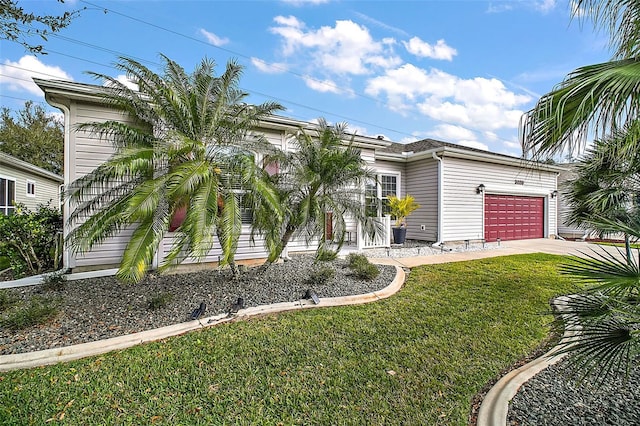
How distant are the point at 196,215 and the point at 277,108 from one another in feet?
10.2

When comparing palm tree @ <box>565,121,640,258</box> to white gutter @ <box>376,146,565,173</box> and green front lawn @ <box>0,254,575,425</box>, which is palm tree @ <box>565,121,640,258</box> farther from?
white gutter @ <box>376,146,565,173</box>

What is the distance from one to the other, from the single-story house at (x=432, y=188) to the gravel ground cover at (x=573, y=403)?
448 cm

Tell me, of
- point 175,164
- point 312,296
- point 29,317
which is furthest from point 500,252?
point 29,317

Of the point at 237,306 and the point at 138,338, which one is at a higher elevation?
the point at 237,306

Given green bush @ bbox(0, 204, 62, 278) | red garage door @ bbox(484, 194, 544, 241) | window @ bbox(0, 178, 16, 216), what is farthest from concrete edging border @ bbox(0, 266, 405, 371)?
window @ bbox(0, 178, 16, 216)

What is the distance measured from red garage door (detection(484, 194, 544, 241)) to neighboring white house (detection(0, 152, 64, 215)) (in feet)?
58.1

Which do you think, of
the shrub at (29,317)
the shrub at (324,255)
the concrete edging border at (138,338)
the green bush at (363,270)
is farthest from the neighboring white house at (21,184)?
the green bush at (363,270)

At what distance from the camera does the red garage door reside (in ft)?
44.6

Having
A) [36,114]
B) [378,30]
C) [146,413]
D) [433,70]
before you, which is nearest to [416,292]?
[146,413]

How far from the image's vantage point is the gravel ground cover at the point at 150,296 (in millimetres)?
4102

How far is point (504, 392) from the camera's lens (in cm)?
302

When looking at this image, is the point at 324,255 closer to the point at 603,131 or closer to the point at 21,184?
the point at 603,131

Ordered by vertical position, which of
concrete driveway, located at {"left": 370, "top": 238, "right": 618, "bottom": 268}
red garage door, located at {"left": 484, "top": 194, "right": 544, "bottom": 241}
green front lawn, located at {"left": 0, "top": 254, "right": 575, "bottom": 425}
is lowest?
green front lawn, located at {"left": 0, "top": 254, "right": 575, "bottom": 425}

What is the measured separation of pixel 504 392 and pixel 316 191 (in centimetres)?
447
